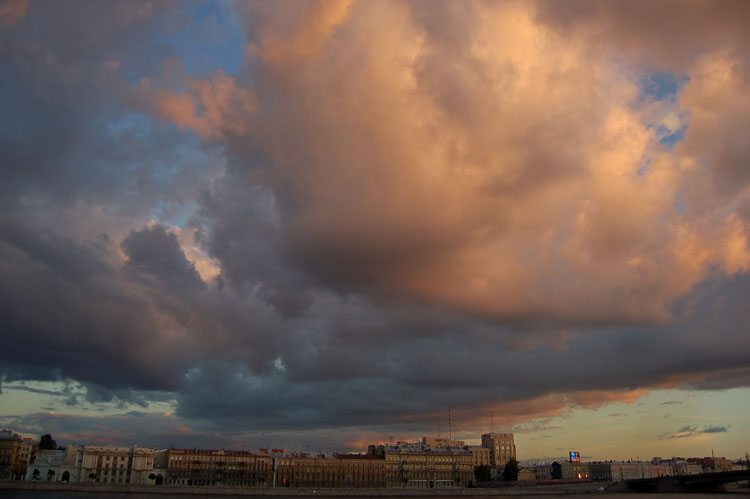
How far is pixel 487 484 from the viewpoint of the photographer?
164m

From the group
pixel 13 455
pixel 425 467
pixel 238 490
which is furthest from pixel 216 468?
pixel 425 467

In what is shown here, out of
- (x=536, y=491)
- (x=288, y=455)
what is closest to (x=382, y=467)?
(x=288, y=455)

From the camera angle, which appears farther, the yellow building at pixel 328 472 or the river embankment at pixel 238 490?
the yellow building at pixel 328 472

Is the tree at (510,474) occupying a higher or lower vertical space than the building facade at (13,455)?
lower

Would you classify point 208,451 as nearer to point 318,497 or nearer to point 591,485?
point 318,497

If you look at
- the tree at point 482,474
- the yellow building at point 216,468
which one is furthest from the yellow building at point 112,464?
the tree at point 482,474

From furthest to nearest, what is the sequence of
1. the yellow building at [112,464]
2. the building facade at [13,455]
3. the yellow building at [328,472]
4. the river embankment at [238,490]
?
1. the yellow building at [328,472]
2. the building facade at [13,455]
3. the yellow building at [112,464]
4. the river embankment at [238,490]

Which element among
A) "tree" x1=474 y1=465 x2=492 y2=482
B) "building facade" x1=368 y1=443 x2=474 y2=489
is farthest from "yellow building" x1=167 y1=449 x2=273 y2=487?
"tree" x1=474 y1=465 x2=492 y2=482

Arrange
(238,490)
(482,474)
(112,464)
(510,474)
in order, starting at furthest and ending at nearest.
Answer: (482,474), (510,474), (112,464), (238,490)

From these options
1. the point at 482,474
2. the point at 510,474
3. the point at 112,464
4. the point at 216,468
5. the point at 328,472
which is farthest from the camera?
the point at 482,474

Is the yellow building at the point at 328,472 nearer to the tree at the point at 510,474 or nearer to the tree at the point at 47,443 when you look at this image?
the tree at the point at 510,474

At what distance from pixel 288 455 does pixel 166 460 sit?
3163 cm

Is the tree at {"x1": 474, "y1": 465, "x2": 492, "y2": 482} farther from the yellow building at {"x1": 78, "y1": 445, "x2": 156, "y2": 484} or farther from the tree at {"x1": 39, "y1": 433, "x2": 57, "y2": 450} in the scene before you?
the tree at {"x1": 39, "y1": 433, "x2": 57, "y2": 450}

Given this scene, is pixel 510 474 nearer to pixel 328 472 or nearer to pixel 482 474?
pixel 482 474
